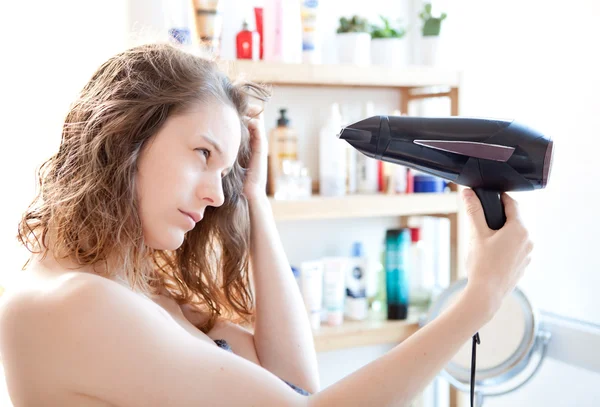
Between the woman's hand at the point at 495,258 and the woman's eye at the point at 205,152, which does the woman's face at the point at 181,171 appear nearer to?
the woman's eye at the point at 205,152

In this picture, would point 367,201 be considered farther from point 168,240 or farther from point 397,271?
point 168,240

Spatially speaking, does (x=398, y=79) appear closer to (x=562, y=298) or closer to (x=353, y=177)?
(x=353, y=177)

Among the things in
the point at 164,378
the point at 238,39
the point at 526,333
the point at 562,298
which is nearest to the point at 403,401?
the point at 164,378

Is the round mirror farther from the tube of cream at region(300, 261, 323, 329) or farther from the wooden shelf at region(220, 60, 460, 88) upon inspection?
the wooden shelf at region(220, 60, 460, 88)

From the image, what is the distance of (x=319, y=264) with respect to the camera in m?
1.82

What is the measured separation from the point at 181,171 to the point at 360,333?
43.1 inches

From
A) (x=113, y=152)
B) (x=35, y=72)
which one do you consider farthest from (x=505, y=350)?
(x=35, y=72)

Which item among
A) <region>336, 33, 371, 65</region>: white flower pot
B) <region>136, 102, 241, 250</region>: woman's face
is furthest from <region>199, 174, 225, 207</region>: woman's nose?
<region>336, 33, 371, 65</region>: white flower pot

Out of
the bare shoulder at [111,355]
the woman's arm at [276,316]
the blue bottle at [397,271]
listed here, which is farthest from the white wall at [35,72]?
the blue bottle at [397,271]

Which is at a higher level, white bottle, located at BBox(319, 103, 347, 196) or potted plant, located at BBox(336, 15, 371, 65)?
potted plant, located at BBox(336, 15, 371, 65)

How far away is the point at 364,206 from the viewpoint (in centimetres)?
179

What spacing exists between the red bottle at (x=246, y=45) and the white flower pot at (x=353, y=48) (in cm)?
29

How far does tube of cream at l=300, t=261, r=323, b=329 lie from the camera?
179cm

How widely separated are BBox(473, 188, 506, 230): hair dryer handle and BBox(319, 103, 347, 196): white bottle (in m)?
0.92
